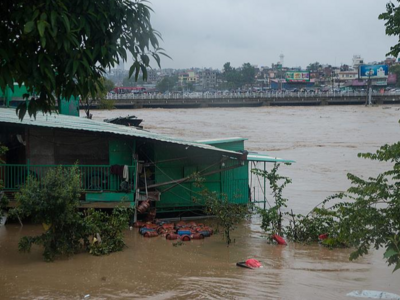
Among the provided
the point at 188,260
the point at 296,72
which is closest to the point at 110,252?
the point at 188,260

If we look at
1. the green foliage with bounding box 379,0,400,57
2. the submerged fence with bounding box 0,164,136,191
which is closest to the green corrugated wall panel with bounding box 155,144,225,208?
the submerged fence with bounding box 0,164,136,191

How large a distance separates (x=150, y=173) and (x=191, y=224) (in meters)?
1.42

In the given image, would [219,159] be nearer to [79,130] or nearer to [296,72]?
[79,130]

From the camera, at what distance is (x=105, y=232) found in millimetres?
9781

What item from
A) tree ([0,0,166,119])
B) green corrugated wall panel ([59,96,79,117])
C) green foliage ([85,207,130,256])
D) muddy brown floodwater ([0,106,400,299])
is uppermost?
tree ([0,0,166,119])

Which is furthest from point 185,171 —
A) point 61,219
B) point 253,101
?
point 253,101

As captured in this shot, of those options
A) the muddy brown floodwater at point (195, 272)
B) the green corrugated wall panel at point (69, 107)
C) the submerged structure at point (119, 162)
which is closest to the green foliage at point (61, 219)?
the muddy brown floodwater at point (195, 272)

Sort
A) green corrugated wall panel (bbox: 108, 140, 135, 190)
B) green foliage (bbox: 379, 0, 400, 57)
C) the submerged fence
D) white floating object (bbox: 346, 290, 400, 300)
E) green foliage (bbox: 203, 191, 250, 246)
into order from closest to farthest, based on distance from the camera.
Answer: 1. green foliage (bbox: 379, 0, 400, 57)
2. white floating object (bbox: 346, 290, 400, 300)
3. green foliage (bbox: 203, 191, 250, 246)
4. the submerged fence
5. green corrugated wall panel (bbox: 108, 140, 135, 190)

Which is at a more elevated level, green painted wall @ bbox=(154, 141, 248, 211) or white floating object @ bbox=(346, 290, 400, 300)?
green painted wall @ bbox=(154, 141, 248, 211)

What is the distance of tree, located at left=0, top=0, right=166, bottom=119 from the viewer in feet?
13.9

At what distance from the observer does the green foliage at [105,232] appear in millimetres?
9477

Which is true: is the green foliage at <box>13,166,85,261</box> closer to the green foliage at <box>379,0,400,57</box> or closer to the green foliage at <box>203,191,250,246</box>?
the green foliage at <box>203,191,250,246</box>

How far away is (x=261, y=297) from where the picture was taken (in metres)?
7.64

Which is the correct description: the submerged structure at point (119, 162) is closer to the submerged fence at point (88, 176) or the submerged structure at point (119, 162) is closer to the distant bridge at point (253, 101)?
the submerged fence at point (88, 176)
